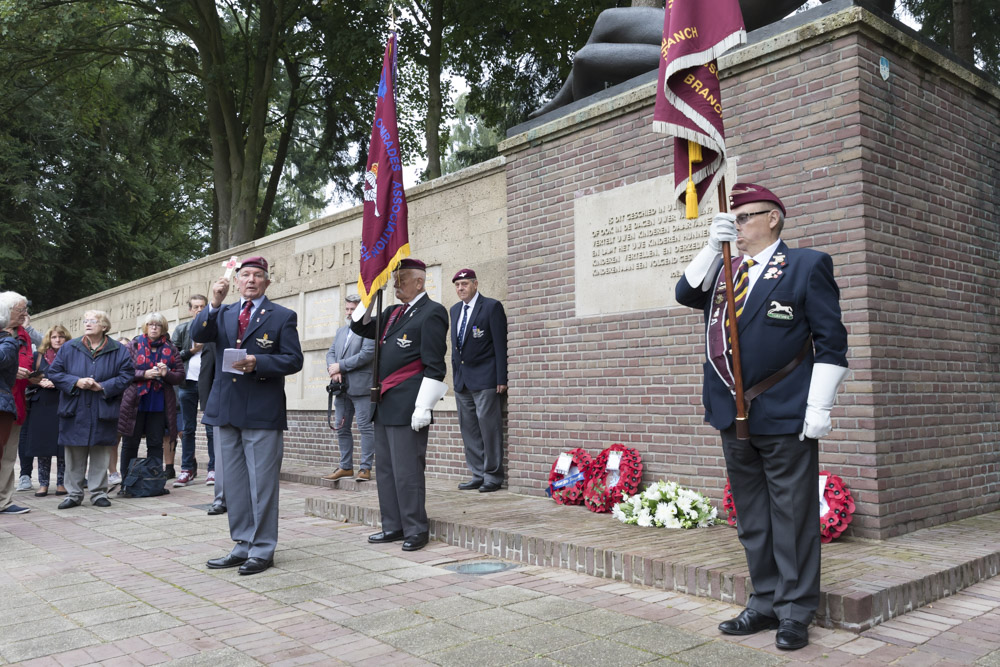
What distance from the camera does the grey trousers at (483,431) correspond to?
768 cm

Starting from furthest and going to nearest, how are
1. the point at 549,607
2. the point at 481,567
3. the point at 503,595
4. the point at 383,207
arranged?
the point at 383,207 < the point at 481,567 < the point at 503,595 < the point at 549,607

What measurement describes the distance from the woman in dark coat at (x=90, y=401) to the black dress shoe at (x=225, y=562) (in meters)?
3.47

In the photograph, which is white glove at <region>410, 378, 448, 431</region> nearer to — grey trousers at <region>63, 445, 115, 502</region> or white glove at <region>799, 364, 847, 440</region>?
white glove at <region>799, 364, 847, 440</region>

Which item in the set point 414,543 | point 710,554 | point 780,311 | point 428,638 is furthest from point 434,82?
point 428,638

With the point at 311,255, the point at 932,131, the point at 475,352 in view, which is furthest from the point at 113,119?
the point at 932,131

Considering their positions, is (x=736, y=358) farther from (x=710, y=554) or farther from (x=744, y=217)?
(x=710, y=554)

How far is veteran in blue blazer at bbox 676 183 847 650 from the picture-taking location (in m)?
3.48

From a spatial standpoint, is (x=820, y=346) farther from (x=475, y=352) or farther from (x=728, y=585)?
(x=475, y=352)

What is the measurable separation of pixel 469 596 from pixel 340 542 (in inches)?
75.4

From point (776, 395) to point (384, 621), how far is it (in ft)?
7.01

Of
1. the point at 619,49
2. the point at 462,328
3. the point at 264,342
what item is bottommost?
the point at 264,342

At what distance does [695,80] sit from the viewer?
418 centimetres

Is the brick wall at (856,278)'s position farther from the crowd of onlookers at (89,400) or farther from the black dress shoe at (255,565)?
the crowd of onlookers at (89,400)

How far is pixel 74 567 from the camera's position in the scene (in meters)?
5.29
